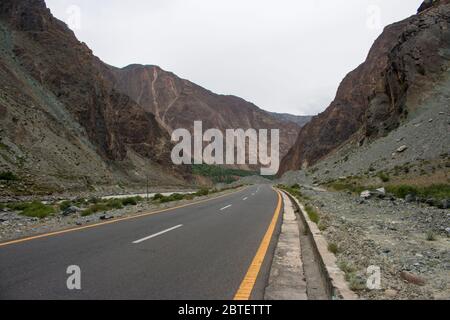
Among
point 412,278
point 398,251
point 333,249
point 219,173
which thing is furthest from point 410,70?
point 219,173

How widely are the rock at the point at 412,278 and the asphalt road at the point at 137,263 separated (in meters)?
2.04

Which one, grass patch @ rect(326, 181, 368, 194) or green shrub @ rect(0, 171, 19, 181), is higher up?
green shrub @ rect(0, 171, 19, 181)

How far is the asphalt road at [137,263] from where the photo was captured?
5.41 metres

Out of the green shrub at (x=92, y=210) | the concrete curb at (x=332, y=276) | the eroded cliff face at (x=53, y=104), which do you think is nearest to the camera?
the concrete curb at (x=332, y=276)

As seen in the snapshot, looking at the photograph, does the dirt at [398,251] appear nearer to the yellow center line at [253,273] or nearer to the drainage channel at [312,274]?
the drainage channel at [312,274]

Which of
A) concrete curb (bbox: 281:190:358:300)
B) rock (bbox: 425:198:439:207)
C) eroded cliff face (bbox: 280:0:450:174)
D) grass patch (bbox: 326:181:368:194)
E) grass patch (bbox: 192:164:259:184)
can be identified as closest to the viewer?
concrete curb (bbox: 281:190:358:300)

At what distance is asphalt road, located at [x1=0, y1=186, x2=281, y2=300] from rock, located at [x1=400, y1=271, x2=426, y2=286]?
6.69ft

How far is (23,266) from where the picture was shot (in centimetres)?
675

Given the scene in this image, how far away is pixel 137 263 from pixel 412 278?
14.3 ft

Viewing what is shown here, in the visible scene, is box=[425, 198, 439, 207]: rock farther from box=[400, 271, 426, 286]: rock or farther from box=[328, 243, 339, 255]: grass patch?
box=[400, 271, 426, 286]: rock

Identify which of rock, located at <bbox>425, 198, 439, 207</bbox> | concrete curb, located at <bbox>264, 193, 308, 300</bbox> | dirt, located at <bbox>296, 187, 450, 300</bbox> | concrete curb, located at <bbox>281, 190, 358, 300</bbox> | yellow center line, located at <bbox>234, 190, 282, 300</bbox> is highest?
rock, located at <bbox>425, 198, 439, 207</bbox>

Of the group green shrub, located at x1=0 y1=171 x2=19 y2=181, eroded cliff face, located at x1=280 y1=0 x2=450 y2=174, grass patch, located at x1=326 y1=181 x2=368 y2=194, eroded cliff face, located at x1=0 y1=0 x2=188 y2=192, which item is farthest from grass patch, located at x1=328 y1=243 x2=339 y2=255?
eroded cliff face, located at x1=280 y1=0 x2=450 y2=174

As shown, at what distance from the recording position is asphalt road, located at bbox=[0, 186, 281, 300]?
5406 mm

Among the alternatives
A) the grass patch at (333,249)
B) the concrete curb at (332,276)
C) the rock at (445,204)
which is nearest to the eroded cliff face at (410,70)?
the rock at (445,204)
